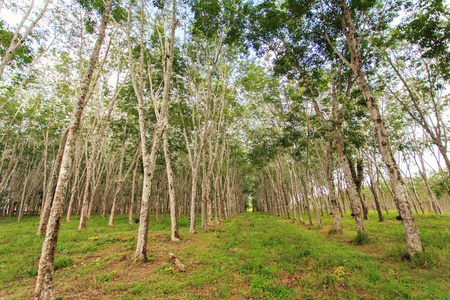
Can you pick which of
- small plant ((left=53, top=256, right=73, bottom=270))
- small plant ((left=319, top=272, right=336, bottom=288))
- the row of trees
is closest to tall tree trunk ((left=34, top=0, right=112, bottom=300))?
the row of trees

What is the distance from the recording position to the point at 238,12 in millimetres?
10766

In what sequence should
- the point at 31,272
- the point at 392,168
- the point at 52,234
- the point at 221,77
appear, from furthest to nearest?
the point at 221,77, the point at 392,168, the point at 31,272, the point at 52,234

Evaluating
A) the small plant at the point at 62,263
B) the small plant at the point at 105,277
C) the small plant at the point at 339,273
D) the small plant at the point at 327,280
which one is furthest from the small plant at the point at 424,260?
the small plant at the point at 62,263

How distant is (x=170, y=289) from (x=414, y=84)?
21124mm

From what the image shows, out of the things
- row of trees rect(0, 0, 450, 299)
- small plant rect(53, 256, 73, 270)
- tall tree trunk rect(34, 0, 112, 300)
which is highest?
row of trees rect(0, 0, 450, 299)

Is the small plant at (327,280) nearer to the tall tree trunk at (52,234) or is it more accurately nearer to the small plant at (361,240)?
the small plant at (361,240)

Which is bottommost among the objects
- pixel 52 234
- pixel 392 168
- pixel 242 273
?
pixel 242 273

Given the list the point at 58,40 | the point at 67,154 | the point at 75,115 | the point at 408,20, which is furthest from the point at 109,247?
the point at 408,20

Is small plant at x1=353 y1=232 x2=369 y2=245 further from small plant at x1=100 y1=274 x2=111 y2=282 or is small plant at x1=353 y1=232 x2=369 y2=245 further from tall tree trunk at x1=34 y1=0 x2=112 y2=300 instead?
tall tree trunk at x1=34 y1=0 x2=112 y2=300

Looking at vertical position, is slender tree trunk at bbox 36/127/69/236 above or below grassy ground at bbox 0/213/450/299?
above

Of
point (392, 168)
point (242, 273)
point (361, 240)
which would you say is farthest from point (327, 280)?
point (361, 240)

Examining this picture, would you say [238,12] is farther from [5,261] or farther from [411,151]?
[411,151]

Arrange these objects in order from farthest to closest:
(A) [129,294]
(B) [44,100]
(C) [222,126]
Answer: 1. (C) [222,126]
2. (B) [44,100]
3. (A) [129,294]

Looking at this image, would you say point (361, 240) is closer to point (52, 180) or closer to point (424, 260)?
point (424, 260)
